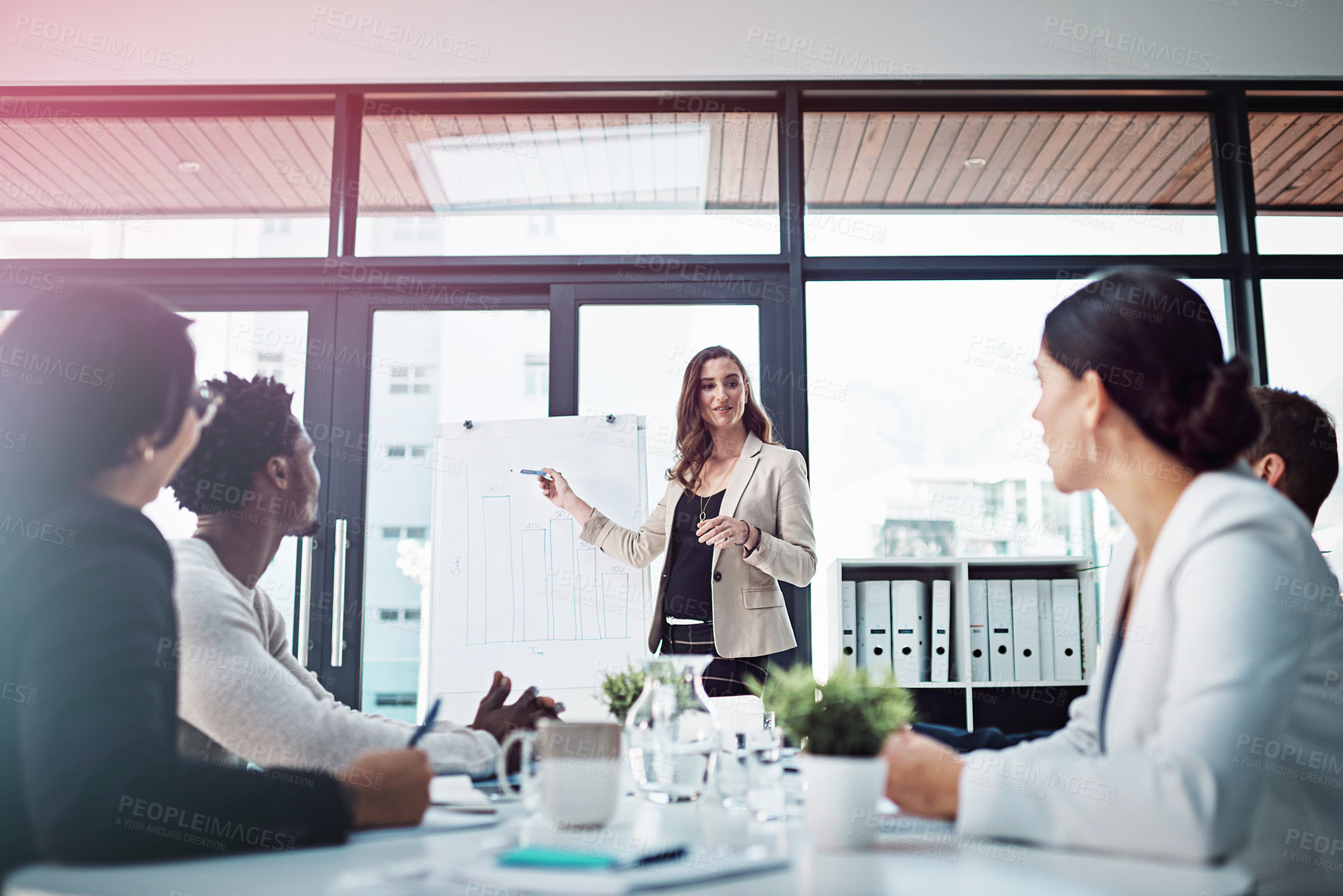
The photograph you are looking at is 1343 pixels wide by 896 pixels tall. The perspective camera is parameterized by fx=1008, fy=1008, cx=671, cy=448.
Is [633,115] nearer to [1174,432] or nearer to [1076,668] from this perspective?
[1076,668]

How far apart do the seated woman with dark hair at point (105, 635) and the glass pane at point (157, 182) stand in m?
2.70

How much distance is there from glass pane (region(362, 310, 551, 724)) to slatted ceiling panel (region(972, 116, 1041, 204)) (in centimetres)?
163

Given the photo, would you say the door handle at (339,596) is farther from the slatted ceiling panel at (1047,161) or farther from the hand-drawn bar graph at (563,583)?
the slatted ceiling panel at (1047,161)

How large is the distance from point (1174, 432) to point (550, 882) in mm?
829

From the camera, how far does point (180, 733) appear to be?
1188 millimetres

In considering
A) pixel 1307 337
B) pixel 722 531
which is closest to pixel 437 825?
pixel 722 531

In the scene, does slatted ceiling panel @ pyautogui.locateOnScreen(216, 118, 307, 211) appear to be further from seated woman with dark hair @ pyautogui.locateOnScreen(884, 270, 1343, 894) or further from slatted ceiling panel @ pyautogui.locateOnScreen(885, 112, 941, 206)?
seated woman with dark hair @ pyautogui.locateOnScreen(884, 270, 1343, 894)

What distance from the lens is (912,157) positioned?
12.1 ft

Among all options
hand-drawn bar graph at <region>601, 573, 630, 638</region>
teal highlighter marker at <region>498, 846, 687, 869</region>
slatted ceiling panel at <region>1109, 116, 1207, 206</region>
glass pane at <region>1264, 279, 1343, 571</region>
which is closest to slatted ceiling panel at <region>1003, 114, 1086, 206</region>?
slatted ceiling panel at <region>1109, 116, 1207, 206</region>

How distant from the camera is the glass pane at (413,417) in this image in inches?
132

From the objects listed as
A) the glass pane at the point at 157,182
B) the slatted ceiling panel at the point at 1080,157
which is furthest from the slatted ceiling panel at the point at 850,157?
the glass pane at the point at 157,182

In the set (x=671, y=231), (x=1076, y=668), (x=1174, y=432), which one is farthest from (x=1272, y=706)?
(x=671, y=231)

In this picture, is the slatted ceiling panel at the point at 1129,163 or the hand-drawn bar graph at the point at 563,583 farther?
the slatted ceiling panel at the point at 1129,163

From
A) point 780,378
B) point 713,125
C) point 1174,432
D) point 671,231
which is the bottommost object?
point 1174,432
